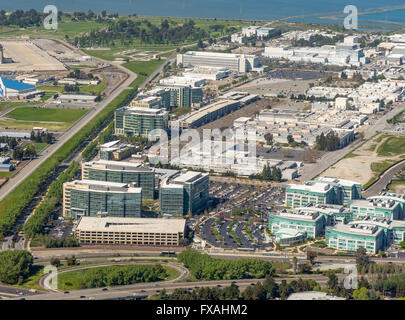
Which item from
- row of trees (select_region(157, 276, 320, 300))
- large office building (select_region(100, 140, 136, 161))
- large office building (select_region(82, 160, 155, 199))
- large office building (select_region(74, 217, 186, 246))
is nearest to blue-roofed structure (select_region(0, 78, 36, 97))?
large office building (select_region(100, 140, 136, 161))

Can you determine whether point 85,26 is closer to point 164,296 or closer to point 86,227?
point 86,227

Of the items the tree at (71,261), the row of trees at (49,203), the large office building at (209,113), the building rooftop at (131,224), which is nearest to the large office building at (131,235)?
the building rooftop at (131,224)

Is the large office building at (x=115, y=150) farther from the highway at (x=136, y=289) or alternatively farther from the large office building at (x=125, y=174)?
the highway at (x=136, y=289)

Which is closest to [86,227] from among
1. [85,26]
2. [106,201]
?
[106,201]

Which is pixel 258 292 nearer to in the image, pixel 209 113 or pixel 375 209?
pixel 375 209

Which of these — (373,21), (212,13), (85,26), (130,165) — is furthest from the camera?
(212,13)

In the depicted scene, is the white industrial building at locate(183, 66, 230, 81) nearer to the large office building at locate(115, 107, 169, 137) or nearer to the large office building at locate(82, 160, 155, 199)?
the large office building at locate(115, 107, 169, 137)

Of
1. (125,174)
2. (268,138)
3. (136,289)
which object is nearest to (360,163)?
(268,138)
